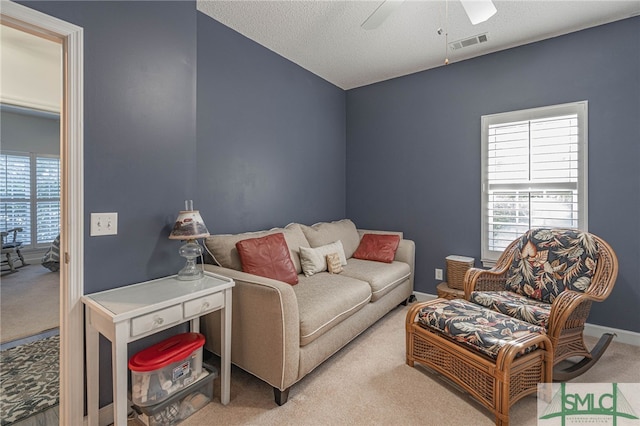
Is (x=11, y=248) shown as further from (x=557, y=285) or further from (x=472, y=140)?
(x=557, y=285)

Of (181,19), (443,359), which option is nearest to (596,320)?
(443,359)

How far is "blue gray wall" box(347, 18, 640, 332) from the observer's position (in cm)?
257

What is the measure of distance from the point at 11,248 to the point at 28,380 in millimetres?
4266

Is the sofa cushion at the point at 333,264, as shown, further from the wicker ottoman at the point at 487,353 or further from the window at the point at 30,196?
the window at the point at 30,196

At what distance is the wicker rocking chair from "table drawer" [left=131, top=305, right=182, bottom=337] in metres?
2.13

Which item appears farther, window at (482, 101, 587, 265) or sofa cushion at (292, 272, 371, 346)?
window at (482, 101, 587, 265)

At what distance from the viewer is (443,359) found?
1.98 metres

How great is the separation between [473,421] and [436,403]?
0.21 m

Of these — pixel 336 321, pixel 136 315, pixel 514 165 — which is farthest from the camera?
pixel 514 165

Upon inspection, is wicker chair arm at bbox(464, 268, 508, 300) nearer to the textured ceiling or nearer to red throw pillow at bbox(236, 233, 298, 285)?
red throw pillow at bbox(236, 233, 298, 285)

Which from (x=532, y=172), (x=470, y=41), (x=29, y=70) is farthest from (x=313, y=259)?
(x=29, y=70)

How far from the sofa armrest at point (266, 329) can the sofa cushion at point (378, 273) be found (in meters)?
1.10

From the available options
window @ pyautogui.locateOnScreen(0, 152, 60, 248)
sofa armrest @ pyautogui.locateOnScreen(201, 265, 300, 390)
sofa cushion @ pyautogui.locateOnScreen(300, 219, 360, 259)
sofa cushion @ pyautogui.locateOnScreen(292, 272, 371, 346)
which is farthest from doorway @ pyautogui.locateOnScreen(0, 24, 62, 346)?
sofa cushion @ pyautogui.locateOnScreen(300, 219, 360, 259)

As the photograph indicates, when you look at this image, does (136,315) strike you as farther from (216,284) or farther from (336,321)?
(336,321)
